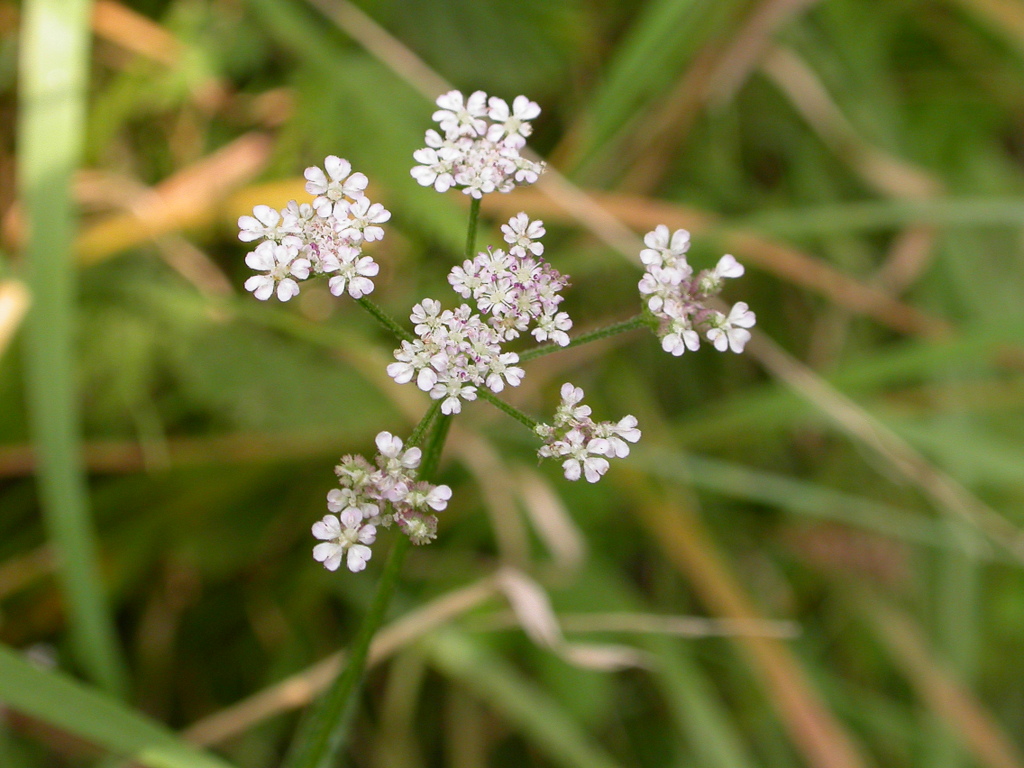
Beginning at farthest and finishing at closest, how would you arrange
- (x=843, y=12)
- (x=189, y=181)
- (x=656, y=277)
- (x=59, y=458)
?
(x=843, y=12)
(x=189, y=181)
(x=59, y=458)
(x=656, y=277)

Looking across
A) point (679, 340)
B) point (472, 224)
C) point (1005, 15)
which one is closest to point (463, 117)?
point (472, 224)

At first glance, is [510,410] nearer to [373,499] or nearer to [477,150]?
[373,499]

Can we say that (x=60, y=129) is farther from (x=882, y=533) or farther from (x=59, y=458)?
(x=882, y=533)

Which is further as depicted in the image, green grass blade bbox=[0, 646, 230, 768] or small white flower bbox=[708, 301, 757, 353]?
green grass blade bbox=[0, 646, 230, 768]

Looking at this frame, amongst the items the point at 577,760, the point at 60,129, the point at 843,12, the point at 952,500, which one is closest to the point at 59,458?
the point at 60,129

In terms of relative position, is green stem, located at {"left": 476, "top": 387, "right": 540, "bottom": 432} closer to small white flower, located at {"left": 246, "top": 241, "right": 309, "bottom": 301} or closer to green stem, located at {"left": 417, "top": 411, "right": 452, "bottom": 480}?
green stem, located at {"left": 417, "top": 411, "right": 452, "bottom": 480}

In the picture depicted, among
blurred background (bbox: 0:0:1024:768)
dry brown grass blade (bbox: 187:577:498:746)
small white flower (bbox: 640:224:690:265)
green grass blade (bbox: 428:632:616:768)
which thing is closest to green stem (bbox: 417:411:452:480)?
small white flower (bbox: 640:224:690:265)
